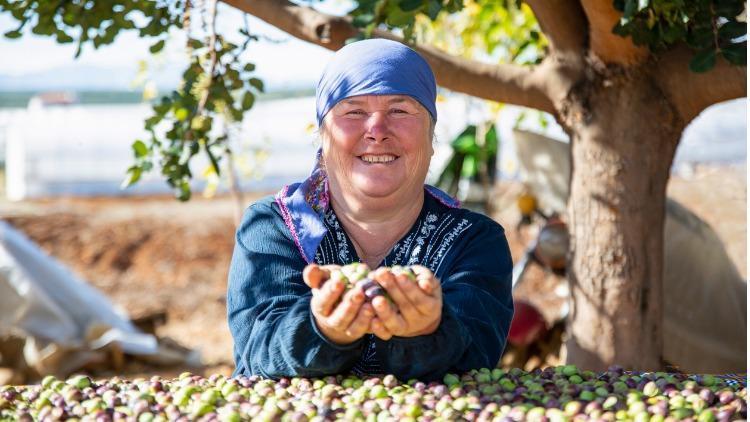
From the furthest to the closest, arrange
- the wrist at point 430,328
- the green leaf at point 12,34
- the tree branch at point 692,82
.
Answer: the green leaf at point 12,34, the tree branch at point 692,82, the wrist at point 430,328

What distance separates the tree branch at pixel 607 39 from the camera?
10.3 ft

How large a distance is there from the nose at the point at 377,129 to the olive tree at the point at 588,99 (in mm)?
1016

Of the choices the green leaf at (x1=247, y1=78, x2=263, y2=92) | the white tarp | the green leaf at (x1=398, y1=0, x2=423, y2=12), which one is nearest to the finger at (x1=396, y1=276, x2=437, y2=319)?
the green leaf at (x1=398, y1=0, x2=423, y2=12)

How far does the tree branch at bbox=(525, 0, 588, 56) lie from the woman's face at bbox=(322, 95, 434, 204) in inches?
47.8

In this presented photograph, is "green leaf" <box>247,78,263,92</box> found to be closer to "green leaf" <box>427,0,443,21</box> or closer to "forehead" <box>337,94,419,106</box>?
"green leaf" <box>427,0,443,21</box>

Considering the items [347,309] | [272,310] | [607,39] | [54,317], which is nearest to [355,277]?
[347,309]

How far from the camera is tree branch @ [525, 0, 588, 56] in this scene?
3.36 metres

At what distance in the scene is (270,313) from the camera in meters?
2.17

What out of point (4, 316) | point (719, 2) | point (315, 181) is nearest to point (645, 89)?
point (719, 2)

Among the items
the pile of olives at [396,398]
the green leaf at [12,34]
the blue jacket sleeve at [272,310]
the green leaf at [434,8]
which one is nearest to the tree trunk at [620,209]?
the green leaf at [434,8]

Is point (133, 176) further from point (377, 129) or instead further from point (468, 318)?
point (468, 318)

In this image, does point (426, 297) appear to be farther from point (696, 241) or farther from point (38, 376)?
point (38, 376)

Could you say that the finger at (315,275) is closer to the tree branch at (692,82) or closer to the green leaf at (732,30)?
the green leaf at (732,30)

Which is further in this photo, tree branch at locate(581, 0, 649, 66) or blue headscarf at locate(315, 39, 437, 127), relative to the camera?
tree branch at locate(581, 0, 649, 66)
